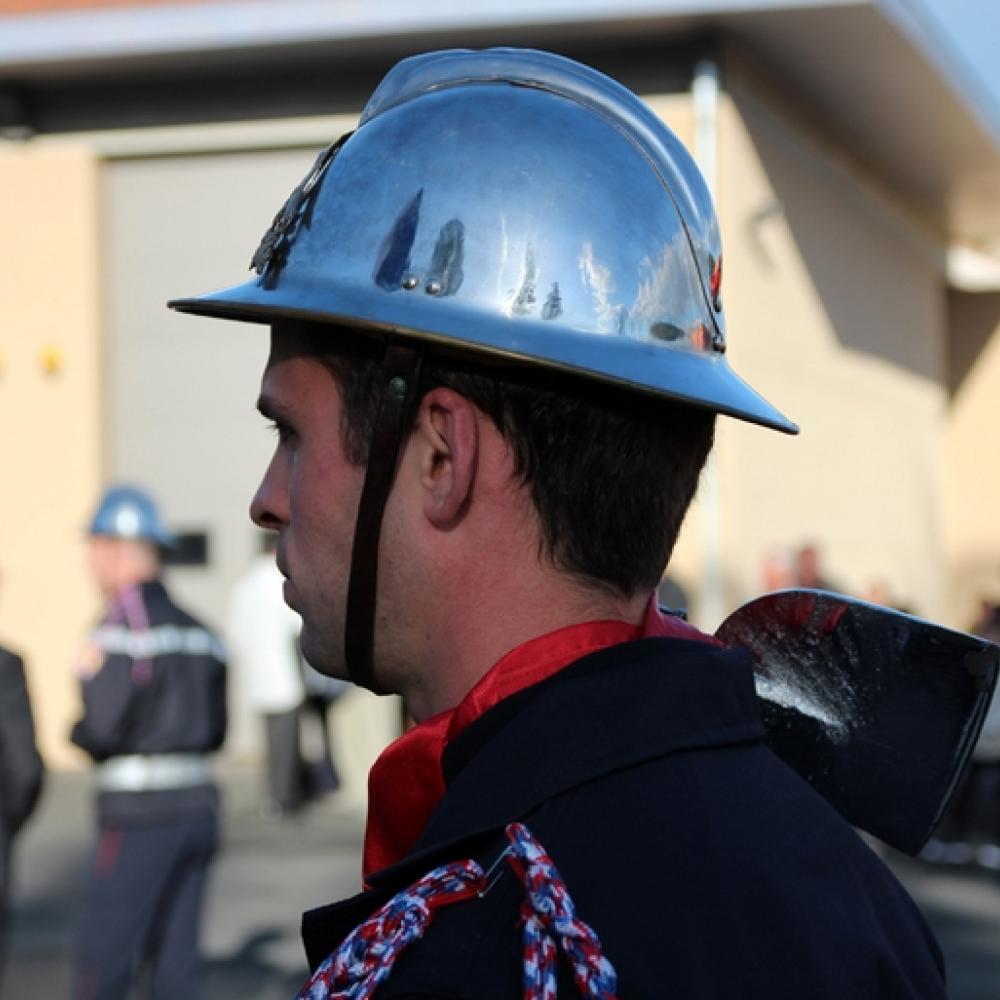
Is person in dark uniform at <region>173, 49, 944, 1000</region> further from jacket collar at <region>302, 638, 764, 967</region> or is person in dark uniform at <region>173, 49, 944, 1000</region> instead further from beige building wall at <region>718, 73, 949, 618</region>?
beige building wall at <region>718, 73, 949, 618</region>

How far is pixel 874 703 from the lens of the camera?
1.83 m

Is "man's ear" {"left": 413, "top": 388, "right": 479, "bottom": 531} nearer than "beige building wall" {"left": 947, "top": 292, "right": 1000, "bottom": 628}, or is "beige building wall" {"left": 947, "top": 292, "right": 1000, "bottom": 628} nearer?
"man's ear" {"left": 413, "top": 388, "right": 479, "bottom": 531}

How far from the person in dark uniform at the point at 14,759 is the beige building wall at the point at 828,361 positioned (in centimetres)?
877

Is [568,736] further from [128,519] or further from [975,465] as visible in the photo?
[975,465]

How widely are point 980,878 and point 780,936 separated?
8.85 m

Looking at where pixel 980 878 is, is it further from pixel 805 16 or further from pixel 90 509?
pixel 90 509

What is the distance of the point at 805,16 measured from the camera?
14.0 m

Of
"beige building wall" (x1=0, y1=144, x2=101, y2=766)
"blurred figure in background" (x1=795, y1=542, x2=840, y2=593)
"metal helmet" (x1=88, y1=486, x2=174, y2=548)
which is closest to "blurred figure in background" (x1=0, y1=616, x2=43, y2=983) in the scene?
"metal helmet" (x1=88, y1=486, x2=174, y2=548)

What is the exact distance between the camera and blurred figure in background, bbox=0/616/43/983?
5.55 meters

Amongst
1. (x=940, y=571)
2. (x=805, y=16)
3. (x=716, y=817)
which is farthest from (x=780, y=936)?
(x=940, y=571)

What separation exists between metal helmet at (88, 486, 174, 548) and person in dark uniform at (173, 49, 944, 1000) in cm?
445

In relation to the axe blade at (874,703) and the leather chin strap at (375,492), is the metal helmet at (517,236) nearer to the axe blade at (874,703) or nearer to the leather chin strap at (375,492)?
the leather chin strap at (375,492)

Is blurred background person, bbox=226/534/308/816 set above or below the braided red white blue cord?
below

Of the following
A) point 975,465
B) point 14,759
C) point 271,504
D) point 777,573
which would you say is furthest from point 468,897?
point 975,465
